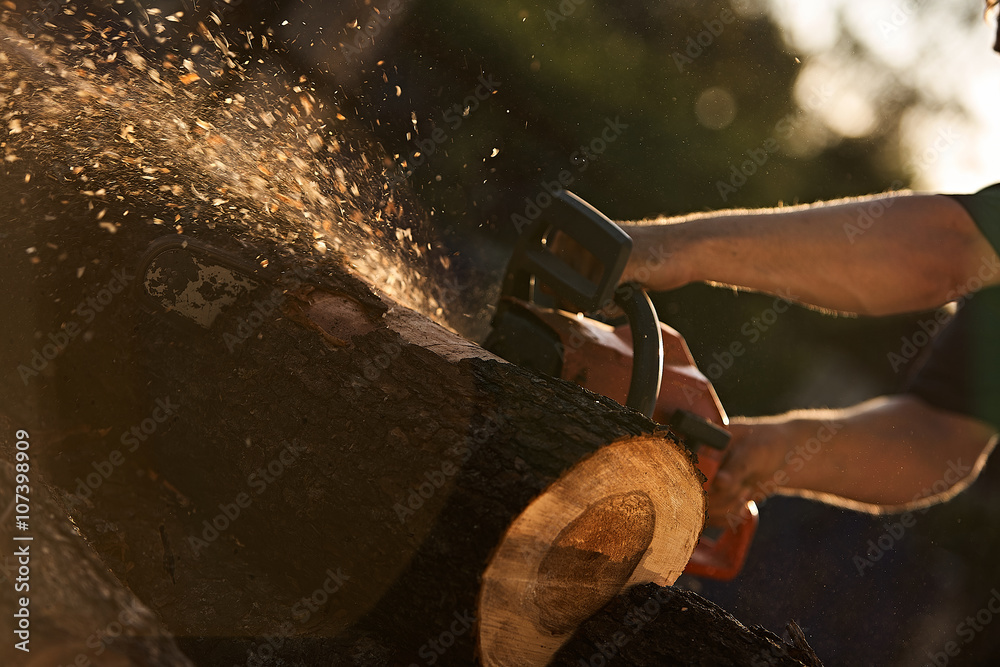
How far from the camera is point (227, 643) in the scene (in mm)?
1508

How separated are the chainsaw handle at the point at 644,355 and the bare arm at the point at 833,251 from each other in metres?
0.15

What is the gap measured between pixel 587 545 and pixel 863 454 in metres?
1.96

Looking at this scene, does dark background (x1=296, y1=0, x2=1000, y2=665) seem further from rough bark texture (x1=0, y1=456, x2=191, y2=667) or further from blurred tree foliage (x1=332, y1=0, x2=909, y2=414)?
rough bark texture (x1=0, y1=456, x2=191, y2=667)

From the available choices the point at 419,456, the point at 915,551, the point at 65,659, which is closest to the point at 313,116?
the point at 419,456

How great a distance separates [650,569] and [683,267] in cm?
108

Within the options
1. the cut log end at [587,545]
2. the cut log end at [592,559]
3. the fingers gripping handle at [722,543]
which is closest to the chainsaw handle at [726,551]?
the fingers gripping handle at [722,543]

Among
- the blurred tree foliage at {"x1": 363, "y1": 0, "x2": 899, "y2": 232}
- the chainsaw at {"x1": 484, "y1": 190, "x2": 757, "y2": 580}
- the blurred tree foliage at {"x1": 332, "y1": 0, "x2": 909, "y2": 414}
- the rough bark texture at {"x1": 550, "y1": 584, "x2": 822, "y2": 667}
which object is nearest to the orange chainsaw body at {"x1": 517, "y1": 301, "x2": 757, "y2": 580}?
the chainsaw at {"x1": 484, "y1": 190, "x2": 757, "y2": 580}

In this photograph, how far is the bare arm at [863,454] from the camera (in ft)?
6.98

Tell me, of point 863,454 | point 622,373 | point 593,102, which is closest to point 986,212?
point 863,454

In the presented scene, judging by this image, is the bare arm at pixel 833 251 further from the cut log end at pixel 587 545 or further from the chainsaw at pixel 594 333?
the cut log end at pixel 587 545

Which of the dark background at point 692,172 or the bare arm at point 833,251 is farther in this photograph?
the dark background at point 692,172

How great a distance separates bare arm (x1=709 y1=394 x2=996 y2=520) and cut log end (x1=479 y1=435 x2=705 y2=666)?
0.74 metres

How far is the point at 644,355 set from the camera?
5.56 ft

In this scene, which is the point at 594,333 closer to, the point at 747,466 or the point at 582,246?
the point at 582,246
